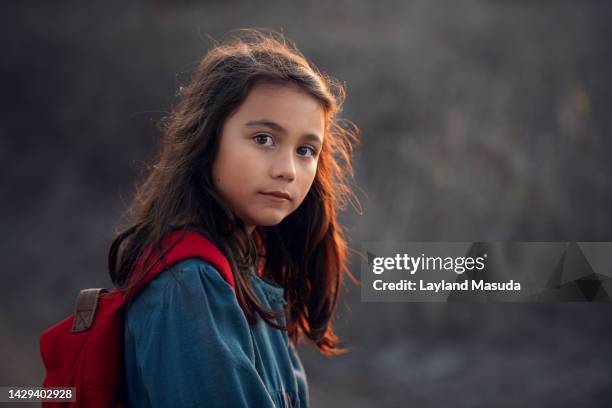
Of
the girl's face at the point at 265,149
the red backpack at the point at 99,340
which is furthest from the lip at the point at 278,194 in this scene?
the red backpack at the point at 99,340

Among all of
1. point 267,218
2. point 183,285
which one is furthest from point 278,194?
point 183,285

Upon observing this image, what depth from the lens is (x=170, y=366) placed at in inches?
26.4

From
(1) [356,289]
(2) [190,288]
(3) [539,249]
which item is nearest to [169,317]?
(2) [190,288]

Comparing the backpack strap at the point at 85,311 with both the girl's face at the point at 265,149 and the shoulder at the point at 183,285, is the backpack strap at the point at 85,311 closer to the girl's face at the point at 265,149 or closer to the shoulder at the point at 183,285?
the shoulder at the point at 183,285

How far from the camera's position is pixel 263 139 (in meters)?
0.82

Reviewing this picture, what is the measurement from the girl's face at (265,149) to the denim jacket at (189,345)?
0.46ft

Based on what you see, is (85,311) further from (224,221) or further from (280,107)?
(280,107)

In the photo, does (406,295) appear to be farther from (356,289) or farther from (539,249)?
(356,289)

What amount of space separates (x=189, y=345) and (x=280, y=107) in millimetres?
330

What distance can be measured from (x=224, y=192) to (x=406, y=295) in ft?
2.63

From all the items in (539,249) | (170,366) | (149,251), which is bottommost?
(170,366)

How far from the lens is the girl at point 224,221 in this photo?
672 mm

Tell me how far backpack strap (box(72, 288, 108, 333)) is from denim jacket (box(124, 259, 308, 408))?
0.06m

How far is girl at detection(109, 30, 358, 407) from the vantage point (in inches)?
26.5
